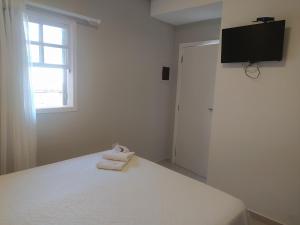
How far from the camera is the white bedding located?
1.25m

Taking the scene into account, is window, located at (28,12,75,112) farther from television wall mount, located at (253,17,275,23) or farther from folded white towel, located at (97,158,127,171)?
television wall mount, located at (253,17,275,23)

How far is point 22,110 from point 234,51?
220 centimetres

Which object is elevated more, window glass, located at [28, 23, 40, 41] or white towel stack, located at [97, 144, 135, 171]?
window glass, located at [28, 23, 40, 41]

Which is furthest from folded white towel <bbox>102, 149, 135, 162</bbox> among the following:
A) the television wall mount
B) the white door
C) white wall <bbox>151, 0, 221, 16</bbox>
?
white wall <bbox>151, 0, 221, 16</bbox>

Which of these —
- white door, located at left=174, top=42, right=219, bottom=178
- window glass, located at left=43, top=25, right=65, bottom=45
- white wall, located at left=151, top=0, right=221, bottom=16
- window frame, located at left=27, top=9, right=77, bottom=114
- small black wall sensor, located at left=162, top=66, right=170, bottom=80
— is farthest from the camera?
small black wall sensor, located at left=162, top=66, right=170, bottom=80

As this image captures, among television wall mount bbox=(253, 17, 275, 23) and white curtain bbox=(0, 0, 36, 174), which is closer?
white curtain bbox=(0, 0, 36, 174)

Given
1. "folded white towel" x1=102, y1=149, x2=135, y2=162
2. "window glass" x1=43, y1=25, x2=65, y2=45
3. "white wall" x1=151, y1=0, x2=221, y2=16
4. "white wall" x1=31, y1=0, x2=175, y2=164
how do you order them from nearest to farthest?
"folded white towel" x1=102, y1=149, x2=135, y2=162, "window glass" x1=43, y1=25, x2=65, y2=45, "white wall" x1=31, y1=0, x2=175, y2=164, "white wall" x1=151, y1=0, x2=221, y2=16

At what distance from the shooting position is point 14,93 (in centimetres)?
196

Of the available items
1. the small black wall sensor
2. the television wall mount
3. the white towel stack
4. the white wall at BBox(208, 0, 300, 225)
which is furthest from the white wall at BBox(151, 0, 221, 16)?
the white towel stack

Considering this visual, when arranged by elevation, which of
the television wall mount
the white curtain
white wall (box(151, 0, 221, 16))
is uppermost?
white wall (box(151, 0, 221, 16))

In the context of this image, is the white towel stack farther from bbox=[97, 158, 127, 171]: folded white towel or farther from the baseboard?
the baseboard

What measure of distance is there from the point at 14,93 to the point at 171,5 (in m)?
2.21

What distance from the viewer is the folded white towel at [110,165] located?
1896 millimetres

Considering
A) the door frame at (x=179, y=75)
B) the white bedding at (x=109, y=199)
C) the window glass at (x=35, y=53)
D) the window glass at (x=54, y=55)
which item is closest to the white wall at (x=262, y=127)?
the door frame at (x=179, y=75)
